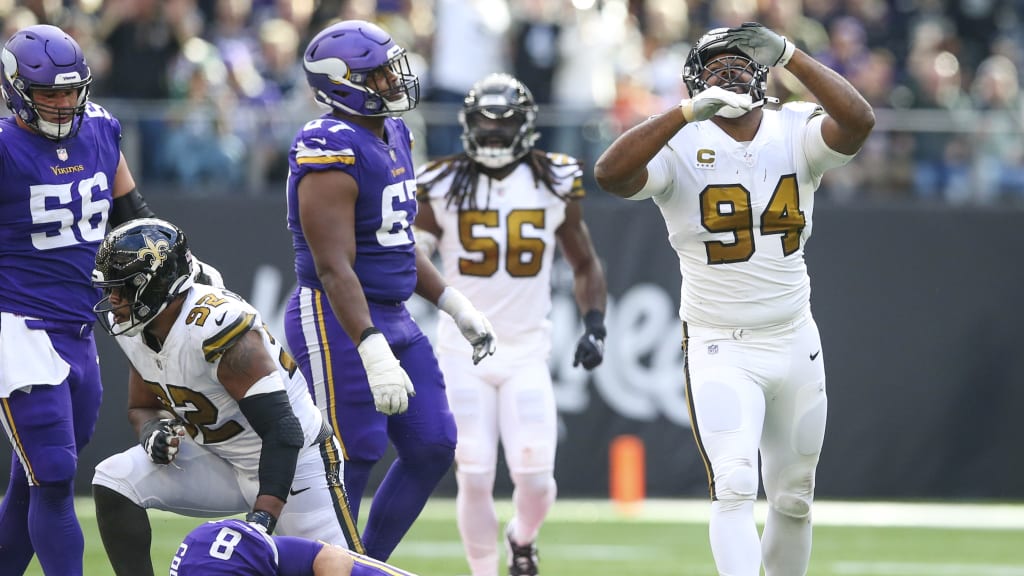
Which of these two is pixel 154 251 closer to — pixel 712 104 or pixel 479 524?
pixel 712 104

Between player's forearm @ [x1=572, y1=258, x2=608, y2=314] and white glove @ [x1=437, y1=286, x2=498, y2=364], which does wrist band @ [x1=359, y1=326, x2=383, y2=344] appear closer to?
white glove @ [x1=437, y1=286, x2=498, y2=364]

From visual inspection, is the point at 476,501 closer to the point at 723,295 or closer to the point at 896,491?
the point at 723,295

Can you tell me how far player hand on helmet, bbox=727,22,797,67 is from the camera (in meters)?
5.02

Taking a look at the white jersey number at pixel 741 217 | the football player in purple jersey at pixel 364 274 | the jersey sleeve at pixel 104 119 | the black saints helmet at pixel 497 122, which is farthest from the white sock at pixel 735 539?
the jersey sleeve at pixel 104 119

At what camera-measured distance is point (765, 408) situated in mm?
5270

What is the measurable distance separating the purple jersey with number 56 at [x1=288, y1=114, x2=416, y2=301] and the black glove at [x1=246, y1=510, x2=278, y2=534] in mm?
1137

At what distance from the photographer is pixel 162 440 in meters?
4.77

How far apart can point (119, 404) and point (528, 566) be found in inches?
176

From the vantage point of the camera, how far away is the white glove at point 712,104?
4863 mm

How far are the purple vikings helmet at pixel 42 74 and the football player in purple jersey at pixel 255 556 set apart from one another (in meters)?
1.83

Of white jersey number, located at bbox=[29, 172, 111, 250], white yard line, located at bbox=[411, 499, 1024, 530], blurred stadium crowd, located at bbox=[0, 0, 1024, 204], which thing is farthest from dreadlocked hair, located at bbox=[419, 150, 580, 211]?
white yard line, located at bbox=[411, 499, 1024, 530]

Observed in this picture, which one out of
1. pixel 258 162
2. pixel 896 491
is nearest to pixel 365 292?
pixel 258 162

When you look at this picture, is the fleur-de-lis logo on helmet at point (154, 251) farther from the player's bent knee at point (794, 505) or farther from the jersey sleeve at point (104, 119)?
the player's bent knee at point (794, 505)

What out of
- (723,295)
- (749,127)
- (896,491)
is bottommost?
(896,491)
